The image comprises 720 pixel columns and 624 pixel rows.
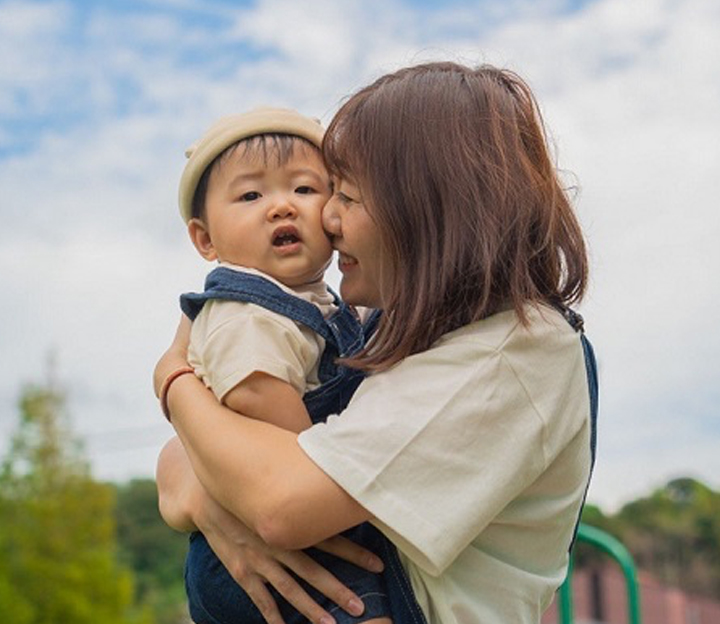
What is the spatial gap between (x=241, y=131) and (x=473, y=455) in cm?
67

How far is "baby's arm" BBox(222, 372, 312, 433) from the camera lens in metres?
2.06

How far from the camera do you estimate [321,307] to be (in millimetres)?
A: 2256

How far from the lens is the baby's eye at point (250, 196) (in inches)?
90.5

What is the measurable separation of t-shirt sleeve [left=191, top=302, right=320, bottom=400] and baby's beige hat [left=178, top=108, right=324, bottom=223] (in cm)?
28

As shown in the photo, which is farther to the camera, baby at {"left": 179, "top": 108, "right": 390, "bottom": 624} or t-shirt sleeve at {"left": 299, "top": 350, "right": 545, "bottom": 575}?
baby at {"left": 179, "top": 108, "right": 390, "bottom": 624}

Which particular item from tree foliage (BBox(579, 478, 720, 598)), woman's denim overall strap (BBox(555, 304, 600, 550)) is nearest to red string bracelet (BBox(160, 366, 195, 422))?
woman's denim overall strap (BBox(555, 304, 600, 550))

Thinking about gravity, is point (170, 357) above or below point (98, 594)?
above

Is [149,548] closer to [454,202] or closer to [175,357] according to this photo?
[175,357]

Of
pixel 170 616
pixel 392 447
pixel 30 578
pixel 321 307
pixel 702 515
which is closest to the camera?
pixel 392 447

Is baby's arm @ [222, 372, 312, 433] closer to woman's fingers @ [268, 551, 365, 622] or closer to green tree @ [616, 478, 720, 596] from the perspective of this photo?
woman's fingers @ [268, 551, 365, 622]

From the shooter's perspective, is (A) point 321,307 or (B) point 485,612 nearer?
(B) point 485,612

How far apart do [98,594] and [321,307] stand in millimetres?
24590

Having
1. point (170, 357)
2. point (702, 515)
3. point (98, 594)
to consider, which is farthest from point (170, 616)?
point (170, 357)

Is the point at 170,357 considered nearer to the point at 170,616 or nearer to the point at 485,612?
the point at 485,612
